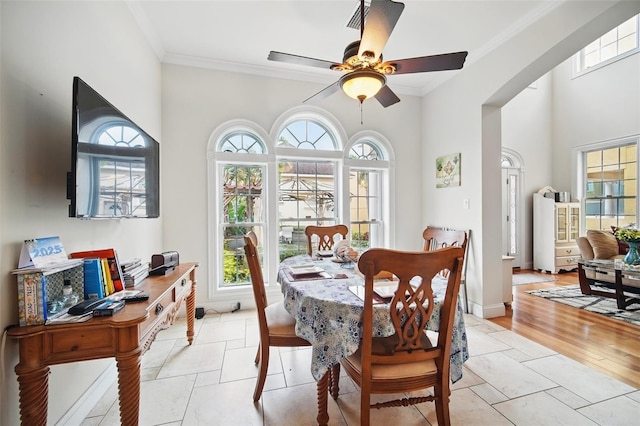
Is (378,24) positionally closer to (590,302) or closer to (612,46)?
(590,302)

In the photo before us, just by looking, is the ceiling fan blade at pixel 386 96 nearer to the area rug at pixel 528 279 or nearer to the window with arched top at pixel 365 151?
the window with arched top at pixel 365 151

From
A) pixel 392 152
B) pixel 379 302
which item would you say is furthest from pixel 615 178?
pixel 379 302

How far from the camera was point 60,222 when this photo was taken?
158 centimetres

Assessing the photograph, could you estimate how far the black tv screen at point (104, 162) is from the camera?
1.40 m

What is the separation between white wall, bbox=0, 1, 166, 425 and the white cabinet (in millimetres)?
6948

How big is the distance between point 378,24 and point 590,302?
447 centimetres

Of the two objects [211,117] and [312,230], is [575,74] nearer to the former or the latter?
[312,230]

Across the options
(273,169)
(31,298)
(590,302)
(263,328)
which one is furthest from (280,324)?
(590,302)

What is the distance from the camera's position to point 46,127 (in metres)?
1.48

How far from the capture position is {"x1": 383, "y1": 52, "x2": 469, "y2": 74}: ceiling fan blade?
1.89 meters

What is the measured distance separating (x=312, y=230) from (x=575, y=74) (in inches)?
267

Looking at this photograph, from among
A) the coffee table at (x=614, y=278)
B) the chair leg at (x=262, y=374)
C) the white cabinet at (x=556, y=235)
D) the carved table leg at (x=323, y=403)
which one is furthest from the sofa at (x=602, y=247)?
the chair leg at (x=262, y=374)

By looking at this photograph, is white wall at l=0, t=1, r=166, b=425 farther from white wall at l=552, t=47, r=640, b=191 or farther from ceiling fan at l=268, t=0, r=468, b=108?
white wall at l=552, t=47, r=640, b=191

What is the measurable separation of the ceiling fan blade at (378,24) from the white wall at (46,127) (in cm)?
173
